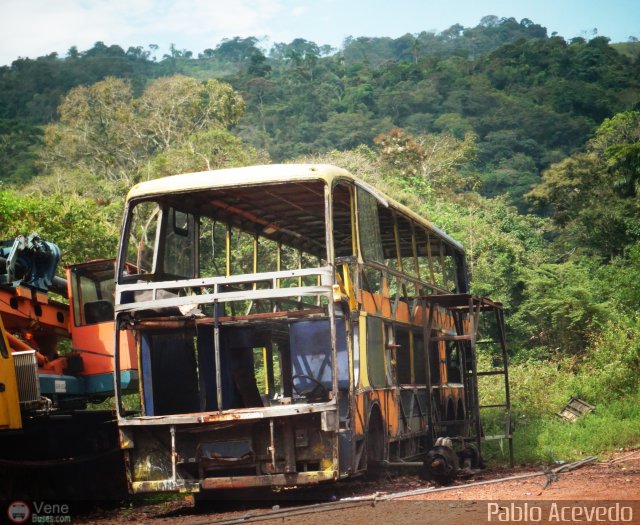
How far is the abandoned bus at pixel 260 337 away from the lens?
33.3 feet

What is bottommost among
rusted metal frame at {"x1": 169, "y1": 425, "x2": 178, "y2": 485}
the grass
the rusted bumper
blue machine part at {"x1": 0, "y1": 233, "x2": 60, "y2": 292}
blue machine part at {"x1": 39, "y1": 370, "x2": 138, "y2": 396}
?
the grass

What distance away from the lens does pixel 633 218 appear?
30.4m

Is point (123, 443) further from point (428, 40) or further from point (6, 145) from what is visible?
point (428, 40)

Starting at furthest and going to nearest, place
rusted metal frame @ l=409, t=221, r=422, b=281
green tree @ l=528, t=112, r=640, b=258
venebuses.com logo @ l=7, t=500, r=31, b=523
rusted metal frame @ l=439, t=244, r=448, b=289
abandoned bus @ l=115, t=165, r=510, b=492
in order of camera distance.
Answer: green tree @ l=528, t=112, r=640, b=258, rusted metal frame @ l=439, t=244, r=448, b=289, rusted metal frame @ l=409, t=221, r=422, b=281, venebuses.com logo @ l=7, t=500, r=31, b=523, abandoned bus @ l=115, t=165, r=510, b=492

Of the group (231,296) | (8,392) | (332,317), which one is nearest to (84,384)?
(8,392)

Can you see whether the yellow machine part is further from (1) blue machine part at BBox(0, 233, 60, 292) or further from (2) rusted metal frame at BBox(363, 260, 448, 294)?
(2) rusted metal frame at BBox(363, 260, 448, 294)

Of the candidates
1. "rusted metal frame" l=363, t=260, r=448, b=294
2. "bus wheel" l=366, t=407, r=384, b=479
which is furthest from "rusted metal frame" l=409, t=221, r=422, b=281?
"bus wheel" l=366, t=407, r=384, b=479

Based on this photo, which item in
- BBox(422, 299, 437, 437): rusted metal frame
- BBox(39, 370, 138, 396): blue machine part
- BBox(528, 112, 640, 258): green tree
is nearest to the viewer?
BBox(39, 370, 138, 396): blue machine part

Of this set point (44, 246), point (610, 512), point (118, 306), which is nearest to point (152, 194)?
point (118, 306)

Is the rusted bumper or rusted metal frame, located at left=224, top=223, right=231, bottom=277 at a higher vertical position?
rusted metal frame, located at left=224, top=223, right=231, bottom=277

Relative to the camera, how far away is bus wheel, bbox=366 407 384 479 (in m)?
11.2

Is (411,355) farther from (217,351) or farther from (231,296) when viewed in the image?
(217,351)

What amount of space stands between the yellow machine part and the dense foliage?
8.63m

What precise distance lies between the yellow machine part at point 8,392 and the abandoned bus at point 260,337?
3.78 feet
